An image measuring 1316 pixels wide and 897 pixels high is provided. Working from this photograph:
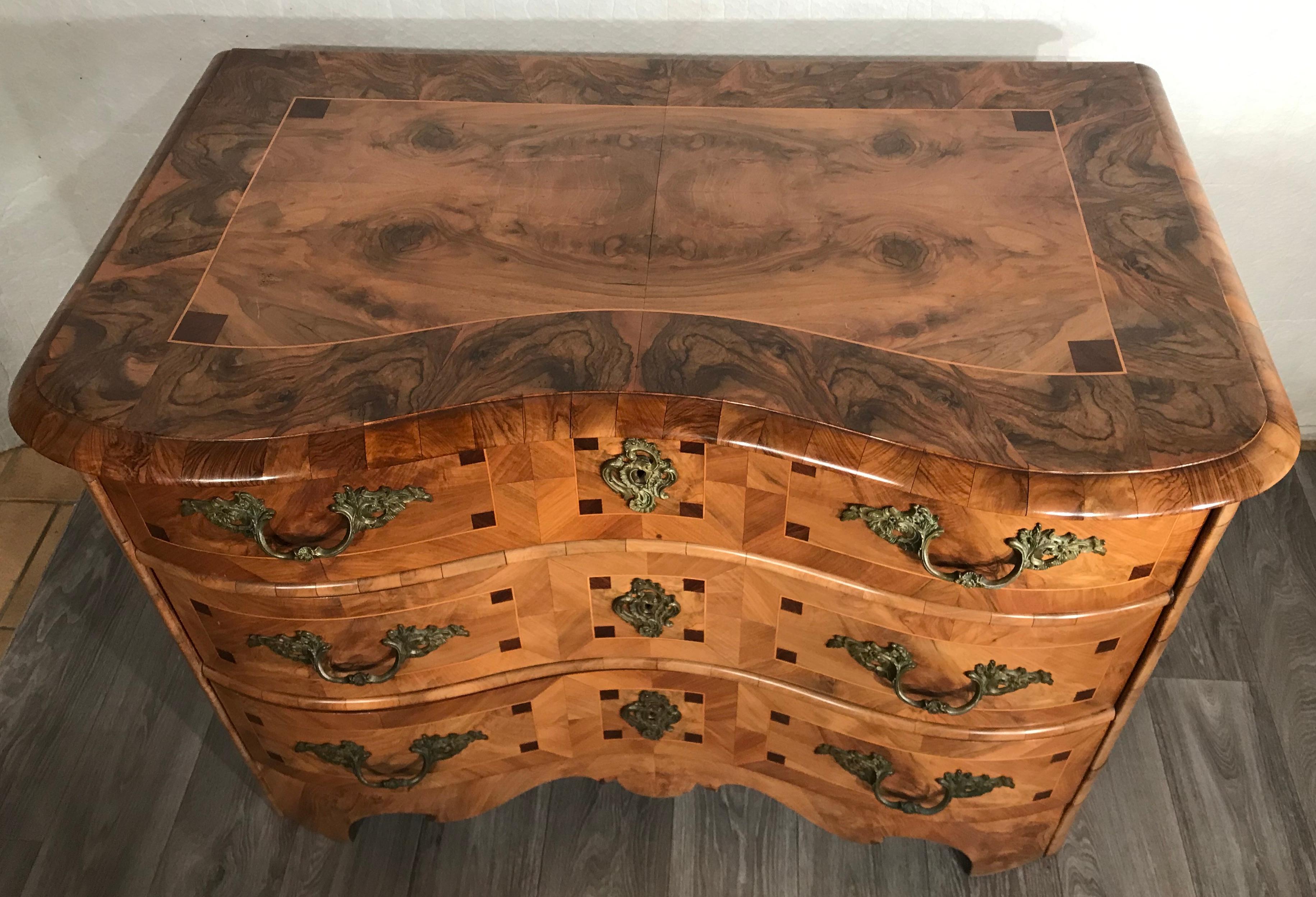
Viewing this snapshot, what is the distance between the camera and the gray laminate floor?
1482mm

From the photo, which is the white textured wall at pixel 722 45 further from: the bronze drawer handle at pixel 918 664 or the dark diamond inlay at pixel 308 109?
the bronze drawer handle at pixel 918 664

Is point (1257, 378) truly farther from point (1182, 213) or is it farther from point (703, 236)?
point (703, 236)

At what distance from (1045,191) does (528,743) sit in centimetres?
86

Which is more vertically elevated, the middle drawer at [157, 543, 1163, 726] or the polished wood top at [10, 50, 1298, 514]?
the polished wood top at [10, 50, 1298, 514]

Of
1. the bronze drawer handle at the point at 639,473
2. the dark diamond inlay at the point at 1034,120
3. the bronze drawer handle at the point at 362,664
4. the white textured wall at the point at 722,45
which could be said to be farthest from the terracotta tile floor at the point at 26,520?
the dark diamond inlay at the point at 1034,120

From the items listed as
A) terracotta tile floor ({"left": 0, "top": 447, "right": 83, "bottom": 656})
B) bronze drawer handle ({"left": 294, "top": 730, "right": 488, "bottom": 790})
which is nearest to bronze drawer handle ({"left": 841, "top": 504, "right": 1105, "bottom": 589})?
bronze drawer handle ({"left": 294, "top": 730, "right": 488, "bottom": 790})

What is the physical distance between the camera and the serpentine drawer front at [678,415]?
0.95 metres

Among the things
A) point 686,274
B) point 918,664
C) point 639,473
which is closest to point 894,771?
point 918,664

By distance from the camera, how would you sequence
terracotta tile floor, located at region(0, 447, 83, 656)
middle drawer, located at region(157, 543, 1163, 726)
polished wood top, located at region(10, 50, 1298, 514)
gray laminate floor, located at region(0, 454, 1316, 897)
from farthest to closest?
terracotta tile floor, located at region(0, 447, 83, 656) < gray laminate floor, located at region(0, 454, 1316, 897) < middle drawer, located at region(157, 543, 1163, 726) < polished wood top, located at region(10, 50, 1298, 514)

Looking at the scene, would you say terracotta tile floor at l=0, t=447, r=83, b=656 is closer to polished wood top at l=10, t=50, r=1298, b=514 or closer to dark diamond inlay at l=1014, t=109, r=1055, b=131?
polished wood top at l=10, t=50, r=1298, b=514

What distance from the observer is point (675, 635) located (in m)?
1.22

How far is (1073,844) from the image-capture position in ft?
4.92

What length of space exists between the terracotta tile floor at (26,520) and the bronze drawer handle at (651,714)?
1.06 meters

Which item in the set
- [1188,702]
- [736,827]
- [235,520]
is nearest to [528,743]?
[736,827]
